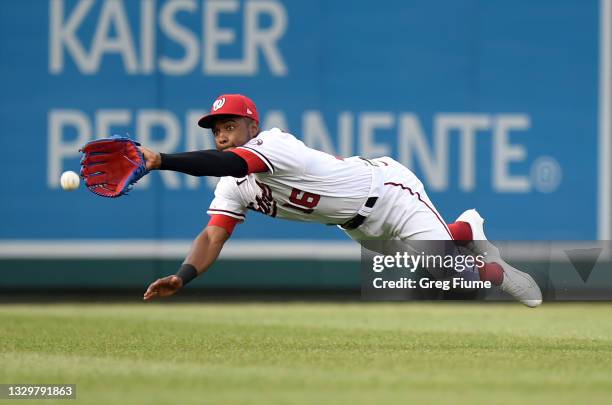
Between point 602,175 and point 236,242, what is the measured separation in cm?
386

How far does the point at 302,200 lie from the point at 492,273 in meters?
1.33

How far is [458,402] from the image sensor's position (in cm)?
436

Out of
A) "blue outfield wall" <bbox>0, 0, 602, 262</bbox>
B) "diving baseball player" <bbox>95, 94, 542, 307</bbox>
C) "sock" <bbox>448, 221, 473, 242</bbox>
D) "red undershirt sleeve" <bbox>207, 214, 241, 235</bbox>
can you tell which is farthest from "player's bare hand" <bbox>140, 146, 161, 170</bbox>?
"blue outfield wall" <bbox>0, 0, 602, 262</bbox>

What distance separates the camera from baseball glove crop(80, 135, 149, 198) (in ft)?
18.4

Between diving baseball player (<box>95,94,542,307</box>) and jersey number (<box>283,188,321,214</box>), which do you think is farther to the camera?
jersey number (<box>283,188,321,214</box>)

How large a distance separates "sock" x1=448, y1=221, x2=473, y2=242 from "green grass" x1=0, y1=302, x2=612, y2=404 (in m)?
0.65

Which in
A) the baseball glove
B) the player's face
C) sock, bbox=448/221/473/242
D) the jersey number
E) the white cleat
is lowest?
the white cleat

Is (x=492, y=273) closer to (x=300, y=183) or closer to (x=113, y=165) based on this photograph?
(x=300, y=183)

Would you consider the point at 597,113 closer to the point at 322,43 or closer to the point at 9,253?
the point at 322,43

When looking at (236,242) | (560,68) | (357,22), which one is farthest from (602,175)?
(236,242)

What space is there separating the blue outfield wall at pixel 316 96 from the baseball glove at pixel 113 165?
17.9 feet

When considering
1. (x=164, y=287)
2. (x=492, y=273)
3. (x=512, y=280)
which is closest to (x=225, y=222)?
(x=164, y=287)

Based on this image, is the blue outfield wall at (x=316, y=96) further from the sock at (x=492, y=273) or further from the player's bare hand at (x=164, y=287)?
the player's bare hand at (x=164, y=287)

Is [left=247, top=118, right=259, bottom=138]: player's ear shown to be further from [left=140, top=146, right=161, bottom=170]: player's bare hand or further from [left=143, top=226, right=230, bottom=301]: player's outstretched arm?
[left=140, top=146, right=161, bottom=170]: player's bare hand
